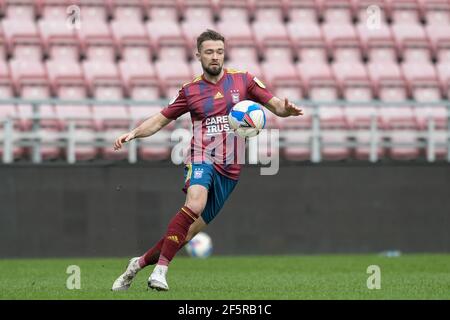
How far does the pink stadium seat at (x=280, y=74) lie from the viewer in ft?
60.8

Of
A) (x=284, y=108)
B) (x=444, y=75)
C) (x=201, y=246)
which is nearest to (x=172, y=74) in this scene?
(x=201, y=246)

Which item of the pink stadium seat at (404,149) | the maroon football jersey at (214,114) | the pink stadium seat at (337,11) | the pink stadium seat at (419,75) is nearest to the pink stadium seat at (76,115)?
the pink stadium seat at (404,149)

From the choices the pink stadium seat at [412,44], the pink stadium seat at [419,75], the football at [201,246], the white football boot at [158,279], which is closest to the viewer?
the white football boot at [158,279]

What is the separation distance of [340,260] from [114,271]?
11.1 ft

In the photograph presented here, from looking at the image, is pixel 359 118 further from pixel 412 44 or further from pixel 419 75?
pixel 412 44

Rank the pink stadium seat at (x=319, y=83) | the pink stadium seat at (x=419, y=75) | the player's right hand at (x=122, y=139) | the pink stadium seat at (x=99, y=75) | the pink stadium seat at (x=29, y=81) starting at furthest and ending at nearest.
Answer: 1. the pink stadium seat at (x=419, y=75)
2. the pink stadium seat at (x=319, y=83)
3. the pink stadium seat at (x=99, y=75)
4. the pink stadium seat at (x=29, y=81)
5. the player's right hand at (x=122, y=139)

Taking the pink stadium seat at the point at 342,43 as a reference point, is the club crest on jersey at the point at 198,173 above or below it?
below

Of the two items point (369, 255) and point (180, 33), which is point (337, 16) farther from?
point (369, 255)

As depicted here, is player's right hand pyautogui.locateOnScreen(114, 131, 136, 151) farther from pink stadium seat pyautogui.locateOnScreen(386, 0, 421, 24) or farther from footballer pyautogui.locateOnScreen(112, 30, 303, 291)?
pink stadium seat pyautogui.locateOnScreen(386, 0, 421, 24)

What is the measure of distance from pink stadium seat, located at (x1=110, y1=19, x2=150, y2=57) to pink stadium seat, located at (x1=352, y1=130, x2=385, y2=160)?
3546mm

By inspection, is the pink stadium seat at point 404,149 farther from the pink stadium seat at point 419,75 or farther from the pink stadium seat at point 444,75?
the pink stadium seat at point 444,75

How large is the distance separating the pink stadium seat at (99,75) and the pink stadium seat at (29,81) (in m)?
0.63

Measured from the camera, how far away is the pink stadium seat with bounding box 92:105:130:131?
55.0ft
